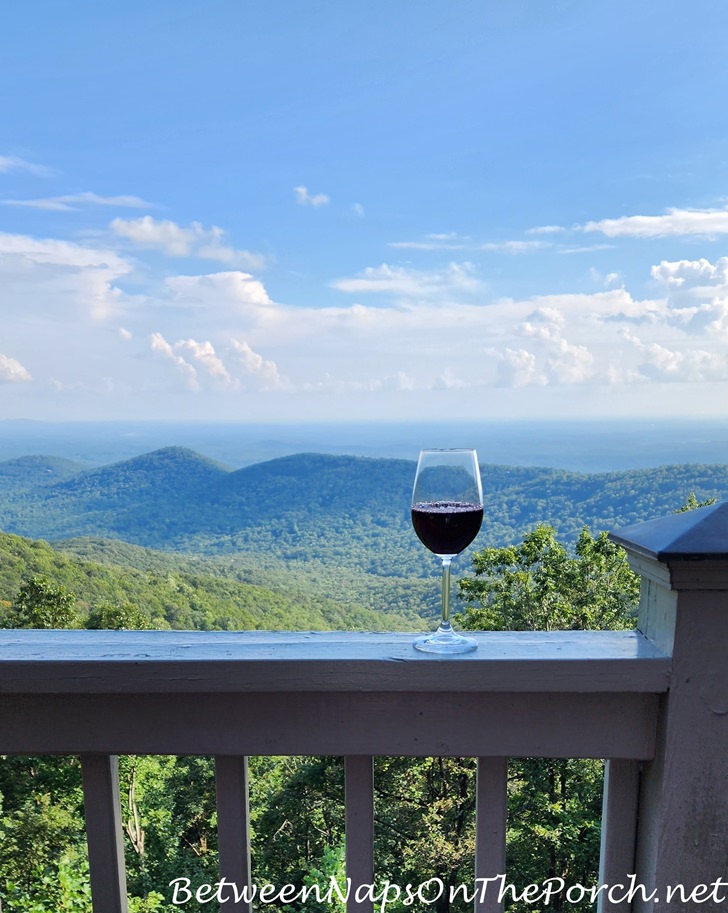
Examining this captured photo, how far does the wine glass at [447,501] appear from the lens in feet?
2.48

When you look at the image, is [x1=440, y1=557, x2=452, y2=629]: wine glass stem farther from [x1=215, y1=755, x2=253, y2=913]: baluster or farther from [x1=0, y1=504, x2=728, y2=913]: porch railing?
[x1=215, y1=755, x2=253, y2=913]: baluster

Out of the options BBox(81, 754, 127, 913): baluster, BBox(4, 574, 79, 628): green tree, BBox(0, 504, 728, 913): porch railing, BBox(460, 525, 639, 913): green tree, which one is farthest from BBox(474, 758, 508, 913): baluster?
BBox(4, 574, 79, 628): green tree

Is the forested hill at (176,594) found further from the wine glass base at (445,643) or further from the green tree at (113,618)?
the wine glass base at (445,643)

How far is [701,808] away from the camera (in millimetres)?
666

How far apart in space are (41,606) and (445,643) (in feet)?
39.2

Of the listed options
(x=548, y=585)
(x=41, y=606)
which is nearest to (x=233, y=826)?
(x=548, y=585)

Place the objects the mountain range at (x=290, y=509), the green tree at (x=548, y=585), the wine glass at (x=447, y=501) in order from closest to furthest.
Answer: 1. the wine glass at (x=447, y=501)
2. the green tree at (x=548, y=585)
3. the mountain range at (x=290, y=509)

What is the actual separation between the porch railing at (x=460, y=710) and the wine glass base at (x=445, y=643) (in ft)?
0.05

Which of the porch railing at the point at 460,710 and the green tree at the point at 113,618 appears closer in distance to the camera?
the porch railing at the point at 460,710

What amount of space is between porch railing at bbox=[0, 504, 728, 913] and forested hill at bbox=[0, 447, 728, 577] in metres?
13.2

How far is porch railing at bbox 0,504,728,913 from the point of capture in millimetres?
657

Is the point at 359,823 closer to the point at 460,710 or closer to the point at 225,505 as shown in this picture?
the point at 460,710

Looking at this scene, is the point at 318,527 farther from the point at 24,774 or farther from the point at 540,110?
the point at 540,110

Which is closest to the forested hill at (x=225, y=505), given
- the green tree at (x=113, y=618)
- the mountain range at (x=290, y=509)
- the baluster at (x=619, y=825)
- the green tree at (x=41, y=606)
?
the mountain range at (x=290, y=509)
